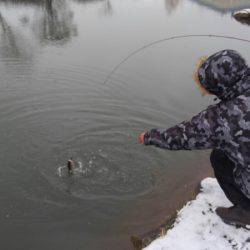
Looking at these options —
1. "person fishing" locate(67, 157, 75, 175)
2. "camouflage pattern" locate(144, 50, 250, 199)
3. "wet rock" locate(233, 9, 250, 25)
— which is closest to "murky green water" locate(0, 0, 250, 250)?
"person fishing" locate(67, 157, 75, 175)

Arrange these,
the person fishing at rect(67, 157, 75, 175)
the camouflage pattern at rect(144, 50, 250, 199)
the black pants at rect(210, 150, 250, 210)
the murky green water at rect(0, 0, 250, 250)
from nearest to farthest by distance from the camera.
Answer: the camouflage pattern at rect(144, 50, 250, 199)
the black pants at rect(210, 150, 250, 210)
the murky green water at rect(0, 0, 250, 250)
the person fishing at rect(67, 157, 75, 175)

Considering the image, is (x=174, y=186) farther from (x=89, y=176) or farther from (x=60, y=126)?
(x=60, y=126)

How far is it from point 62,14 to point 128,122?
12.1 metres

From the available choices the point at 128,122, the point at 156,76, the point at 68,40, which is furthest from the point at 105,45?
the point at 128,122

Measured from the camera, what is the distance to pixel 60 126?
27.2 feet

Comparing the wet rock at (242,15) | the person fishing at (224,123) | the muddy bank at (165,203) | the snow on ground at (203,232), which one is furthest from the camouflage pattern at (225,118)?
the wet rock at (242,15)

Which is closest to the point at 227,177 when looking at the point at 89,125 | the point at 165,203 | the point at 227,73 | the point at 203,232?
the point at 203,232

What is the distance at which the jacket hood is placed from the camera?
3240 mm

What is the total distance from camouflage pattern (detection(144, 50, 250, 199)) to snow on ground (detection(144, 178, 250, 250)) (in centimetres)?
66

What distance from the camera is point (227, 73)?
3250mm

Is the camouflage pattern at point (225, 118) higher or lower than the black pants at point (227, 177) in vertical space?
higher

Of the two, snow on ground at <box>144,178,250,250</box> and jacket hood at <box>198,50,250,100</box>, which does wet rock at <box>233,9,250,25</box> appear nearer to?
snow on ground at <box>144,178,250,250</box>

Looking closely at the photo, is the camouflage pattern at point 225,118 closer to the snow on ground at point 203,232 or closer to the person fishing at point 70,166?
the snow on ground at point 203,232

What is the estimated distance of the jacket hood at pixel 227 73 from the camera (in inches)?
128
